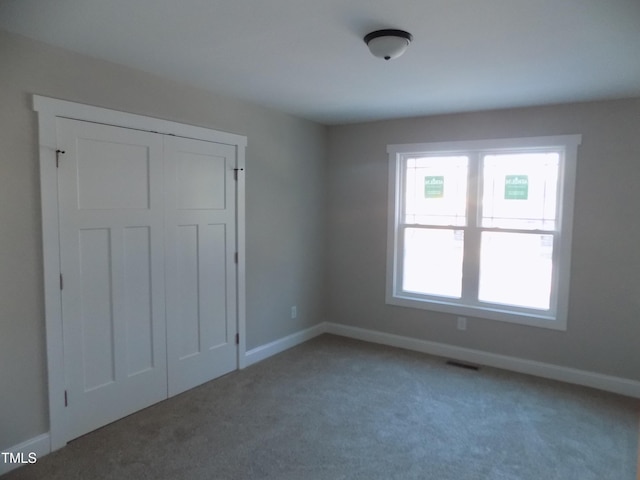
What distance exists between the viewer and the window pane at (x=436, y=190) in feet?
13.8

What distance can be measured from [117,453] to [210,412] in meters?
0.68

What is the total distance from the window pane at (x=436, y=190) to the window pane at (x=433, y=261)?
136 millimetres

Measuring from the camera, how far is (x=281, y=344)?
4.36m

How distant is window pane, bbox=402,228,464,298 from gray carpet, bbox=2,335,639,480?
0.91 meters

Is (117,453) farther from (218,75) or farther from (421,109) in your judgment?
(421,109)

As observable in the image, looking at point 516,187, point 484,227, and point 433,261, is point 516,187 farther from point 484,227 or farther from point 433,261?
point 433,261

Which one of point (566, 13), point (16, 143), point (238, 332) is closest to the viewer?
point (566, 13)

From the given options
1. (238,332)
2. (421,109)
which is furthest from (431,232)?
(238,332)

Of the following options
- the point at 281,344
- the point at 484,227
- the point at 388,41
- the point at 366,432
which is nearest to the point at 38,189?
the point at 388,41

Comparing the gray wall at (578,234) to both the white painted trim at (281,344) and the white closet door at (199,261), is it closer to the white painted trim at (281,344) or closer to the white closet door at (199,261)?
the white painted trim at (281,344)

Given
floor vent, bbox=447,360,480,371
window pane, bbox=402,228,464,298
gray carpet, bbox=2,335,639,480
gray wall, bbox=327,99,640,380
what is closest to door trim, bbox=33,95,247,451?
gray carpet, bbox=2,335,639,480

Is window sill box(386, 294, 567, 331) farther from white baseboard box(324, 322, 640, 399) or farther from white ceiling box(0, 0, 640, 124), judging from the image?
white ceiling box(0, 0, 640, 124)

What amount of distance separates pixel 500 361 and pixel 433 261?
1.16 m

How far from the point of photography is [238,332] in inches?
151
